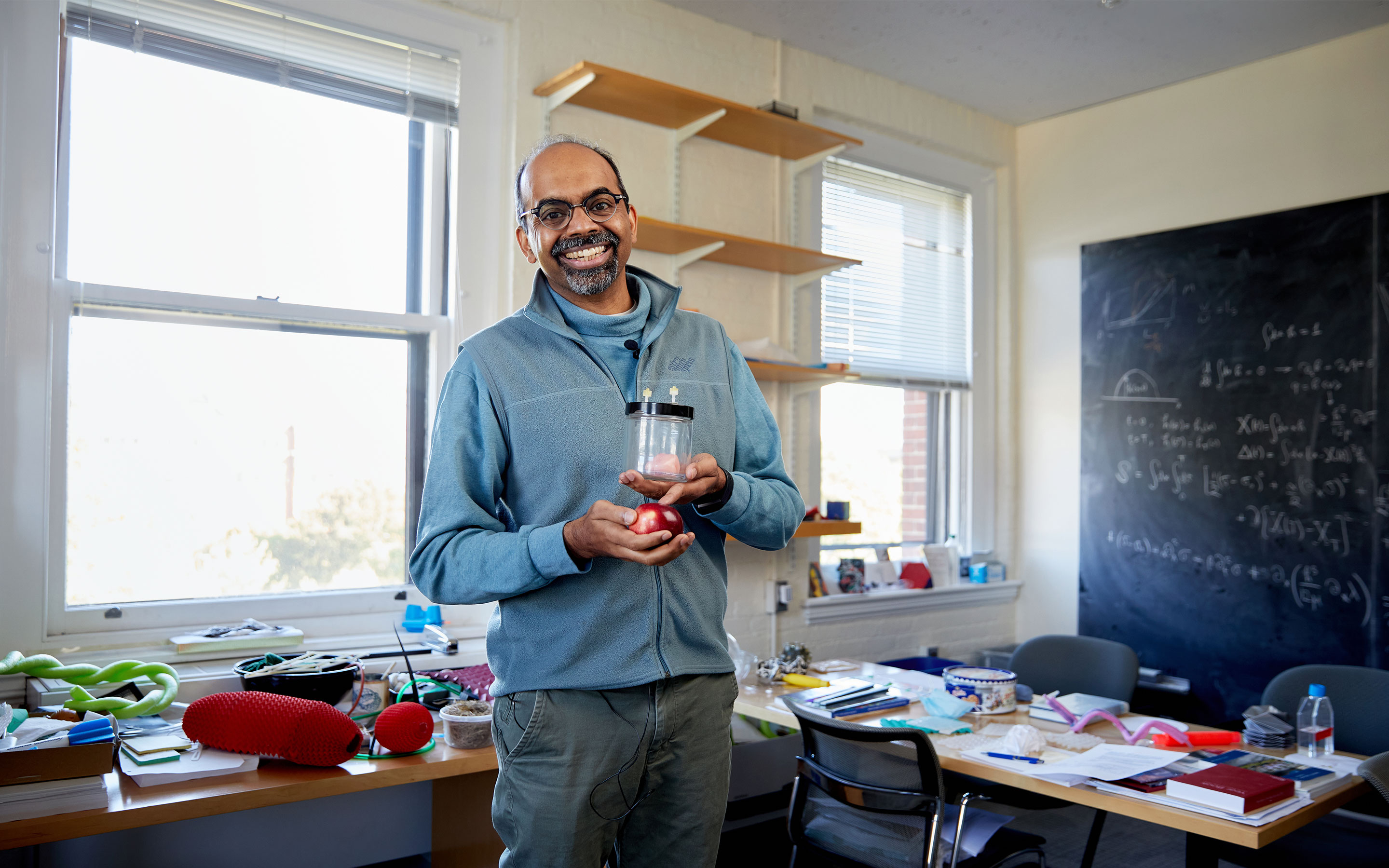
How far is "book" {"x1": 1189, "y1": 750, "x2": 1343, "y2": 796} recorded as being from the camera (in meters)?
→ 2.02

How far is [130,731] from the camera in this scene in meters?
2.14

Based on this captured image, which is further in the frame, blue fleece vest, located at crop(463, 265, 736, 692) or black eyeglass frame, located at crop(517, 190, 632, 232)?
black eyeglass frame, located at crop(517, 190, 632, 232)

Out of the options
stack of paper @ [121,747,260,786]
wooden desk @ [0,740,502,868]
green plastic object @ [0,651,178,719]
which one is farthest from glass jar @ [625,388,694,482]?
green plastic object @ [0,651,178,719]

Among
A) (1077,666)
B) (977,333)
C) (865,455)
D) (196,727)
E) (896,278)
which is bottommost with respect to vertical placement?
(1077,666)

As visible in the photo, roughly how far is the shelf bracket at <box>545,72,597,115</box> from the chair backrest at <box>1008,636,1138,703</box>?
2343 millimetres

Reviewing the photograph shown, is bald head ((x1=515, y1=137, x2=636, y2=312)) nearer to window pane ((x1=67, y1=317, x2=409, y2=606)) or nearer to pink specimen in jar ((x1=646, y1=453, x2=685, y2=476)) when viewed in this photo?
pink specimen in jar ((x1=646, y1=453, x2=685, y2=476))

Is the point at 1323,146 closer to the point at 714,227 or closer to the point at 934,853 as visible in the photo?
the point at 714,227

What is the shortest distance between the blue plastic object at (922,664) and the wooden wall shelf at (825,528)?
31.3 inches

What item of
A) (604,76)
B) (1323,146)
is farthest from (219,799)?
(1323,146)

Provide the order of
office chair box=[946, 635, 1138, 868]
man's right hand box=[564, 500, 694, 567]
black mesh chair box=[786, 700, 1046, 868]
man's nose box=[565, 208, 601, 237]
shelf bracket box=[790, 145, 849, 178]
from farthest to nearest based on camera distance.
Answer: shelf bracket box=[790, 145, 849, 178]
office chair box=[946, 635, 1138, 868]
black mesh chair box=[786, 700, 1046, 868]
man's nose box=[565, 208, 601, 237]
man's right hand box=[564, 500, 694, 567]

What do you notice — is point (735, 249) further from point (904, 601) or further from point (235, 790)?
point (235, 790)


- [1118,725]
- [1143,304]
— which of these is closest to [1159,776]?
[1118,725]

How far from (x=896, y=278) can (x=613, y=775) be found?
3.53m

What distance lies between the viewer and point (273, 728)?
1.99m
